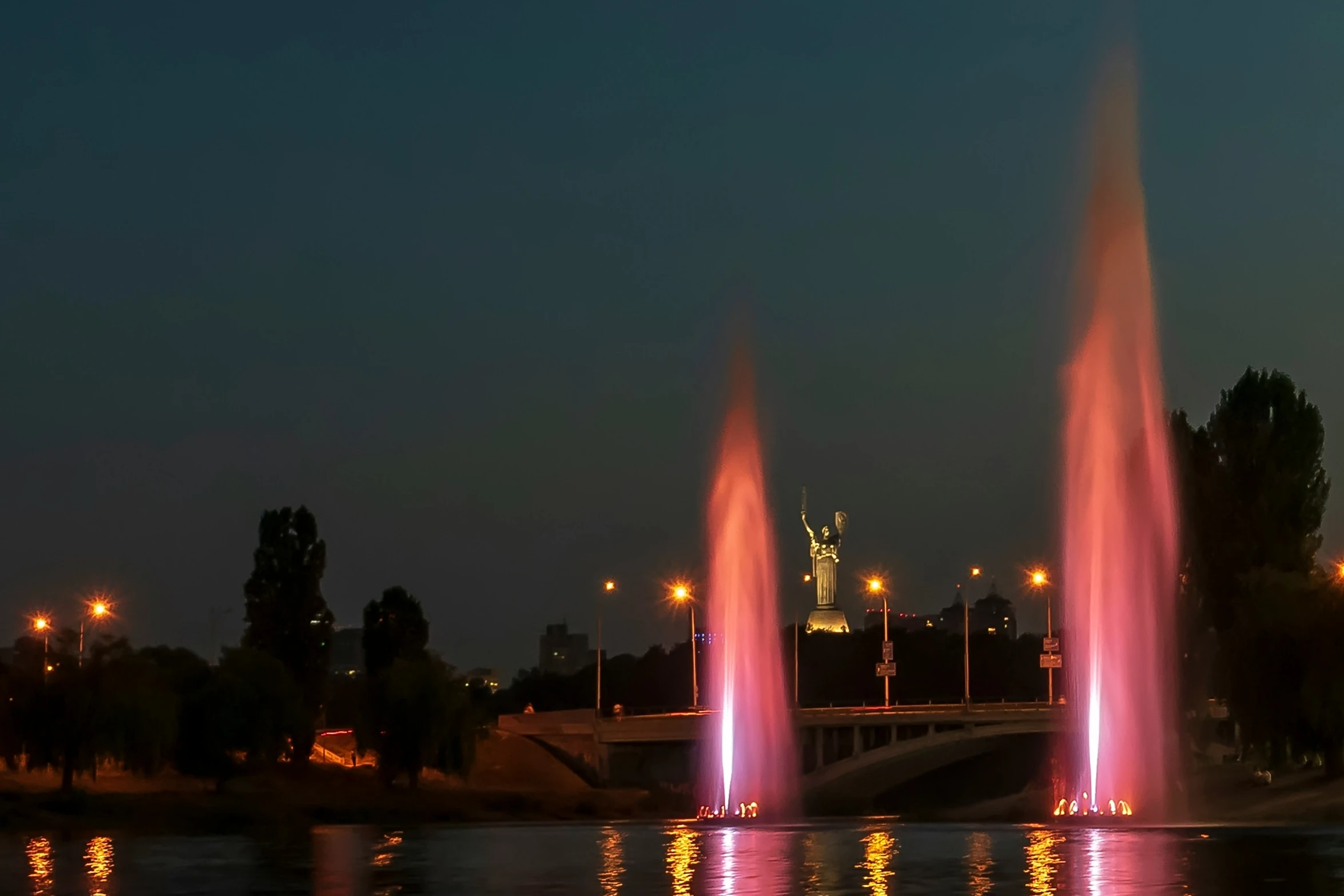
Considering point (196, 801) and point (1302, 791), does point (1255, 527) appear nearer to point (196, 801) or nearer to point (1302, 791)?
point (1302, 791)

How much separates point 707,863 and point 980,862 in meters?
5.87

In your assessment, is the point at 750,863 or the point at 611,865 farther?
the point at 611,865

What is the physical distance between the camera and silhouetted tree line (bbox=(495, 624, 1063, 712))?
530 ft

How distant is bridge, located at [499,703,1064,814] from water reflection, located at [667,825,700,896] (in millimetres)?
31671

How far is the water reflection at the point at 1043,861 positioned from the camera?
3319cm

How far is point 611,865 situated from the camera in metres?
42.9

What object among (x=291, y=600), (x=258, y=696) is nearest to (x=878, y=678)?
(x=291, y=600)

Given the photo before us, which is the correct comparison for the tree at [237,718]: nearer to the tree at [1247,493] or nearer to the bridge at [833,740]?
the bridge at [833,740]

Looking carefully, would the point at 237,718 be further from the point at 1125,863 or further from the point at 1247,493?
the point at 1125,863

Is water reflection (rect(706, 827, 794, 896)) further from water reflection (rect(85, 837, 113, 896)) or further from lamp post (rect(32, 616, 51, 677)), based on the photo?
lamp post (rect(32, 616, 51, 677))

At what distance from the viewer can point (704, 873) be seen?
38.8m

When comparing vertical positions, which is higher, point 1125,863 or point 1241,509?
point 1241,509

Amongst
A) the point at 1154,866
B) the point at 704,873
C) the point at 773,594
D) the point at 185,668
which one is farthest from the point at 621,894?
the point at 185,668

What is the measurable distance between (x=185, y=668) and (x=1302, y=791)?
58.6 m
